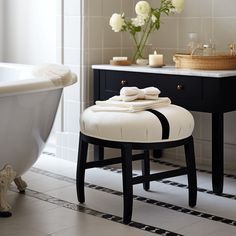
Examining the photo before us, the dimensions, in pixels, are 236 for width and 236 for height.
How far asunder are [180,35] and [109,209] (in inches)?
57.5

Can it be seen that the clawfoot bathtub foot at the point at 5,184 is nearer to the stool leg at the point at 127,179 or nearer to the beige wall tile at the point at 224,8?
the stool leg at the point at 127,179

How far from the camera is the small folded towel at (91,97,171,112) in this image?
287 cm

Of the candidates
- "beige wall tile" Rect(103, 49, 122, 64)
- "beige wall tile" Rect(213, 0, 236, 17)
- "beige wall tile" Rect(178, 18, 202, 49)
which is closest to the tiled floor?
"beige wall tile" Rect(103, 49, 122, 64)

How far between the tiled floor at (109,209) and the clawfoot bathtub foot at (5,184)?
0.05 metres

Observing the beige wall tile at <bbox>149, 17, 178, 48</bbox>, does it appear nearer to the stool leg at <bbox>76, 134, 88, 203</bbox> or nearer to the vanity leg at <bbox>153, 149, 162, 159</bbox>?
the vanity leg at <bbox>153, 149, 162, 159</bbox>

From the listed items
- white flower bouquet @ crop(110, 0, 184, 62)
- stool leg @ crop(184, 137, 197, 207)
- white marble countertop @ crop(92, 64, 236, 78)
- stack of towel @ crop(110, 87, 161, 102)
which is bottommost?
stool leg @ crop(184, 137, 197, 207)

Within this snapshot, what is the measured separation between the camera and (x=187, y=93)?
3303mm

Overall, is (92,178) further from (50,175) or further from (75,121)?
(75,121)

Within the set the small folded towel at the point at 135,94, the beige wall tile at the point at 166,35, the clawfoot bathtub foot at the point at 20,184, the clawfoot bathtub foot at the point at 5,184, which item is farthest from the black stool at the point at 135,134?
the beige wall tile at the point at 166,35

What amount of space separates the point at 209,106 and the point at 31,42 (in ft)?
6.44

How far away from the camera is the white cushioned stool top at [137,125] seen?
275 centimetres

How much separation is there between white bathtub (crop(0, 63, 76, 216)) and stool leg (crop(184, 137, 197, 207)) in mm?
678

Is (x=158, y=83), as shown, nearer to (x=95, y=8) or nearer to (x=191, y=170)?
(x=191, y=170)

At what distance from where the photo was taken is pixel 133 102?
297 centimetres
